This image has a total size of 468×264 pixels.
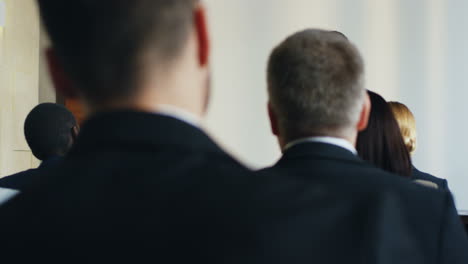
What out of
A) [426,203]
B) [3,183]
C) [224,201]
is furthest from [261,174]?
[3,183]

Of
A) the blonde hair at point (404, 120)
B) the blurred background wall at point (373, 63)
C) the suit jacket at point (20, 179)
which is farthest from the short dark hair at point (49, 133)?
the blurred background wall at point (373, 63)

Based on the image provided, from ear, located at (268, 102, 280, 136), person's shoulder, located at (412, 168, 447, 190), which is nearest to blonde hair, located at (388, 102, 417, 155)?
person's shoulder, located at (412, 168, 447, 190)

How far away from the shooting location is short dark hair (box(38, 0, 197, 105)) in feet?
2.02

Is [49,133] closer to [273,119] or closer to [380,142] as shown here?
[380,142]

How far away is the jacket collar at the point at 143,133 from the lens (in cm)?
62

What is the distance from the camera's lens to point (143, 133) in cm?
62

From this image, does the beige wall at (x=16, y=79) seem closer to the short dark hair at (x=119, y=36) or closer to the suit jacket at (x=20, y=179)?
the suit jacket at (x=20, y=179)

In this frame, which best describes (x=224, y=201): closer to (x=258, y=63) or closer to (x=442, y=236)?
(x=442, y=236)

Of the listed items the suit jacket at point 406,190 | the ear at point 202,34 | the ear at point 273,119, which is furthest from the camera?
the ear at point 273,119

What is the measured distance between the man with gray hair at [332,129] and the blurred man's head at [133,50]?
2.02ft

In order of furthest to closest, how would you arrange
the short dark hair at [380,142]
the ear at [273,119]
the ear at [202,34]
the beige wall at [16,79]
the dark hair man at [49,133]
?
the beige wall at [16,79], the dark hair man at [49,133], the short dark hair at [380,142], the ear at [273,119], the ear at [202,34]

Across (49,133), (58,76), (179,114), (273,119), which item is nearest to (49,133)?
(49,133)

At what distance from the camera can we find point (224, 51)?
17.2 feet

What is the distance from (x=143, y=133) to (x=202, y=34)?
12cm
